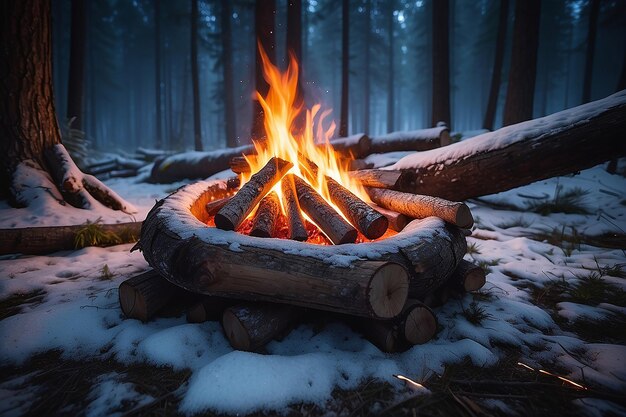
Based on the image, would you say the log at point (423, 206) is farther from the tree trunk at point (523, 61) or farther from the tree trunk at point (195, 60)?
the tree trunk at point (195, 60)

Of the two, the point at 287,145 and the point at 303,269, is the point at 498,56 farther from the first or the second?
the point at 303,269

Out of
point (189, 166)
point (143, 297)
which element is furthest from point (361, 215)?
point (189, 166)

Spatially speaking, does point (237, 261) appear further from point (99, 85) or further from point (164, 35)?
point (99, 85)

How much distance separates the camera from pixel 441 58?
388 inches

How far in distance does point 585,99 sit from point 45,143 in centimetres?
2284

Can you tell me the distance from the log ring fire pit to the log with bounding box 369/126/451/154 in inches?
242

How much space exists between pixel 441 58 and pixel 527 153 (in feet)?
26.8

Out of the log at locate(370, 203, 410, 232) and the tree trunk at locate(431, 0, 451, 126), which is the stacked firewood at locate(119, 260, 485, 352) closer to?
the log at locate(370, 203, 410, 232)

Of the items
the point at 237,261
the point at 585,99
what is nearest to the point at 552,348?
the point at 237,261

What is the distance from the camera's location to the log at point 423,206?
8.25ft

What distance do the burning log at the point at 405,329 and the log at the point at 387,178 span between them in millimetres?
1951

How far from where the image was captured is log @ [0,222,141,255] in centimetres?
347

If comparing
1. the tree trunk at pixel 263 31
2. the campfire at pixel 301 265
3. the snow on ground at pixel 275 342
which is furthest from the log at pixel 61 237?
the tree trunk at pixel 263 31

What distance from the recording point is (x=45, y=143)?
5.15 m
